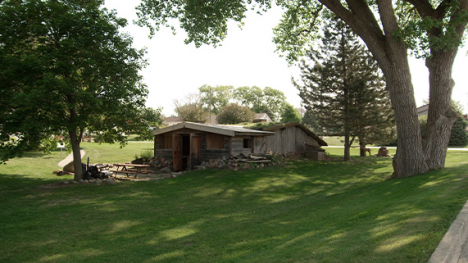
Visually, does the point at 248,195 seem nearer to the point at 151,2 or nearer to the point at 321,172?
the point at 321,172

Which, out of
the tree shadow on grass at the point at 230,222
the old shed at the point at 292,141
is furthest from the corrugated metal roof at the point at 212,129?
the tree shadow on grass at the point at 230,222

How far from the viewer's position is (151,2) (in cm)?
1584

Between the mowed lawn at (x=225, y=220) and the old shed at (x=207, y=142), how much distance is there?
3.51 m

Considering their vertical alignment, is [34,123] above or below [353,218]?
above

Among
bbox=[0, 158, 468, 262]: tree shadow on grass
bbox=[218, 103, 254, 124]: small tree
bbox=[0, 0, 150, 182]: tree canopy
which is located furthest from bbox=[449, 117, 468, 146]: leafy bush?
bbox=[0, 0, 150, 182]: tree canopy

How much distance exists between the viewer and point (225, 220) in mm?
8523

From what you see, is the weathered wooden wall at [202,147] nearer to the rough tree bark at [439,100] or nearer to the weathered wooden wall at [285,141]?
Result: the weathered wooden wall at [285,141]

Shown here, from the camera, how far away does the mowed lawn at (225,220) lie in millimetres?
5105

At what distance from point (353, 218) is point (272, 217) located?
236cm

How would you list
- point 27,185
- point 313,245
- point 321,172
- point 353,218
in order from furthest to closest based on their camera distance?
point 321,172 → point 27,185 → point 353,218 → point 313,245

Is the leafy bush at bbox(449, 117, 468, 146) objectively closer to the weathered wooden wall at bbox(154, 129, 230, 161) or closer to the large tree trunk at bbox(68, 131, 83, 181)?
the weathered wooden wall at bbox(154, 129, 230, 161)

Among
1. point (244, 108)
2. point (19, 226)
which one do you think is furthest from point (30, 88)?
point (244, 108)

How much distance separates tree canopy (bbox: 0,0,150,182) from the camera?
11.2 metres

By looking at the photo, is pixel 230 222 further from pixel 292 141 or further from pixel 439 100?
pixel 292 141
